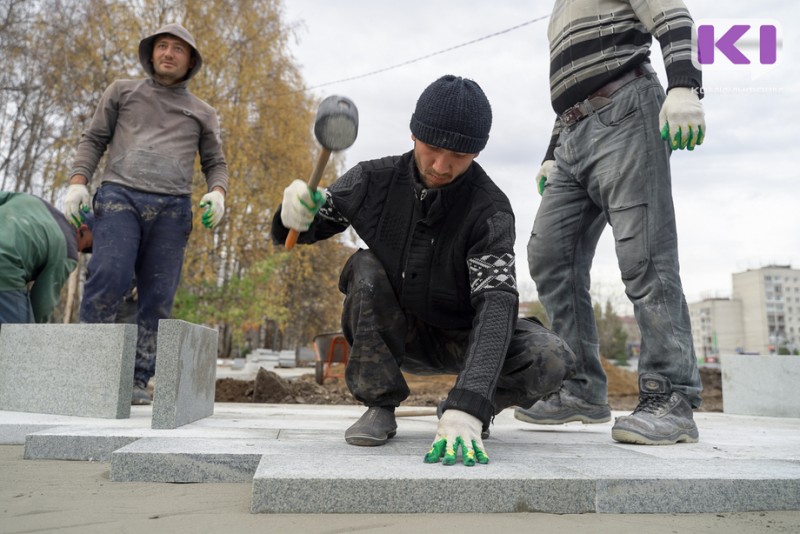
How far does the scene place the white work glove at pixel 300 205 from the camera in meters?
2.10

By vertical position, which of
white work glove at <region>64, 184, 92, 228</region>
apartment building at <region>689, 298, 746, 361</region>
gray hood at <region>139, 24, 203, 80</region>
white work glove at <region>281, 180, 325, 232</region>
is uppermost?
apartment building at <region>689, 298, 746, 361</region>

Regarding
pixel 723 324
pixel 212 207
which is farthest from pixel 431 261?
pixel 723 324

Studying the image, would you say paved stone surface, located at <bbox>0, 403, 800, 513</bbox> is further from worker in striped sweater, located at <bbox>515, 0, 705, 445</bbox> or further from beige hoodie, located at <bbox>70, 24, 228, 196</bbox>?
beige hoodie, located at <bbox>70, 24, 228, 196</bbox>

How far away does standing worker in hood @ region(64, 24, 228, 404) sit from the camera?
11.4 ft

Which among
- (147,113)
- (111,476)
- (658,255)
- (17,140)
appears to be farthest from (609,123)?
(17,140)

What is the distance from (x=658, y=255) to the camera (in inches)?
101

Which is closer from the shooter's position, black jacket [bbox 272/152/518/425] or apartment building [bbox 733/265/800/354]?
black jacket [bbox 272/152/518/425]

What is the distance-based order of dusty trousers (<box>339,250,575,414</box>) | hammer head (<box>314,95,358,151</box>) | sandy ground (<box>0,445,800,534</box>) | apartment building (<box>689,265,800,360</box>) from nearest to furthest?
sandy ground (<box>0,445,800,534</box>)
hammer head (<box>314,95,358,151</box>)
dusty trousers (<box>339,250,575,414</box>)
apartment building (<box>689,265,800,360</box>)

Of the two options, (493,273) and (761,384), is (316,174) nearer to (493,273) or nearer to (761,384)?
(493,273)

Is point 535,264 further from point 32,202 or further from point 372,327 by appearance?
point 32,202

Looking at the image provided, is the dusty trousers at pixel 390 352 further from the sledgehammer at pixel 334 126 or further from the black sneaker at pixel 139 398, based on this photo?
the black sneaker at pixel 139 398

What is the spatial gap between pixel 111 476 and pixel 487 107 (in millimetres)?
1644

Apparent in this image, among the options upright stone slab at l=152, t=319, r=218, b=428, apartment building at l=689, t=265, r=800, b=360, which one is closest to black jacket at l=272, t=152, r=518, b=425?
upright stone slab at l=152, t=319, r=218, b=428

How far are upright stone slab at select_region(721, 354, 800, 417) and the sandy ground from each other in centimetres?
341
